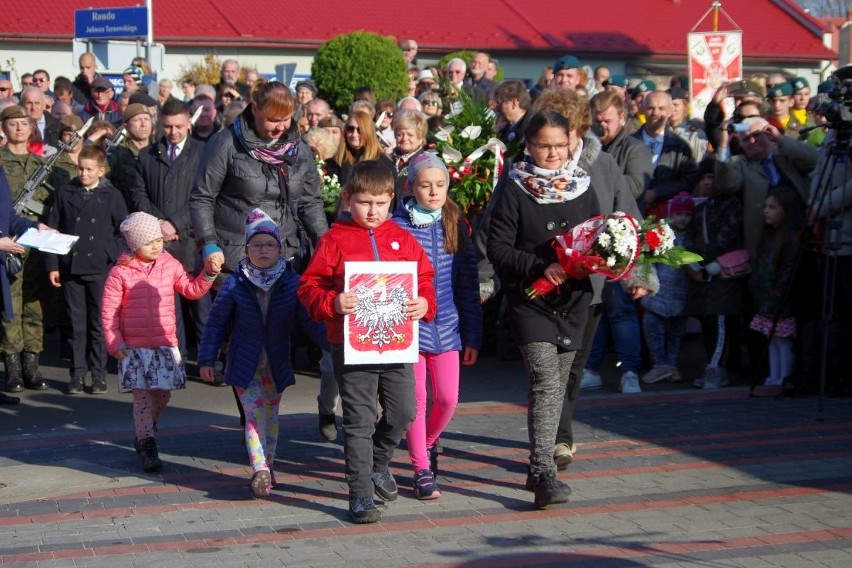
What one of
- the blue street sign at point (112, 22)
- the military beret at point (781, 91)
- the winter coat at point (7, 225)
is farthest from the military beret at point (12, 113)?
the blue street sign at point (112, 22)

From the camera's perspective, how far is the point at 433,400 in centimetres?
725

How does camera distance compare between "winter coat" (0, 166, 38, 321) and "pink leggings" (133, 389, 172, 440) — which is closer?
"pink leggings" (133, 389, 172, 440)

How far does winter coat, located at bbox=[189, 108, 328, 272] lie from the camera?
7.86 metres

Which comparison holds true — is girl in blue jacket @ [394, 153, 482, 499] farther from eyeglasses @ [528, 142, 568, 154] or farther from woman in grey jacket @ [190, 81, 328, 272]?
woman in grey jacket @ [190, 81, 328, 272]

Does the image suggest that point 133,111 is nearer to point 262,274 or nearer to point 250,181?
point 250,181

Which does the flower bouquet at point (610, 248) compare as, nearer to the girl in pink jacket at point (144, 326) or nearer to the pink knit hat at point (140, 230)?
the girl in pink jacket at point (144, 326)

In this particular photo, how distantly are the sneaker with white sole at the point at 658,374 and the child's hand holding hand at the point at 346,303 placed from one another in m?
4.71

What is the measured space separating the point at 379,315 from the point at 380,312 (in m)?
0.02

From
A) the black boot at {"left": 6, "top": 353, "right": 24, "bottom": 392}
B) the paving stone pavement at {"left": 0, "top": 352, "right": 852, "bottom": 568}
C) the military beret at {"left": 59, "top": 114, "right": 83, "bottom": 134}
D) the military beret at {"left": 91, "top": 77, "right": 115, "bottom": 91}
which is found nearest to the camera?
the paving stone pavement at {"left": 0, "top": 352, "right": 852, "bottom": 568}

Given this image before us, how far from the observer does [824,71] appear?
36.5 m

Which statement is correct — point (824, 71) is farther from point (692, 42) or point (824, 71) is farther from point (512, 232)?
point (512, 232)

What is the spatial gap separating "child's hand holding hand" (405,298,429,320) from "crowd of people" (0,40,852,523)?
0.04ft

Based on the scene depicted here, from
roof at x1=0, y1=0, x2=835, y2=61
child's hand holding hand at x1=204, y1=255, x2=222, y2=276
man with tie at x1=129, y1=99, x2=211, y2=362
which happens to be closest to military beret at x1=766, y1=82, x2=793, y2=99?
man with tie at x1=129, y1=99, x2=211, y2=362

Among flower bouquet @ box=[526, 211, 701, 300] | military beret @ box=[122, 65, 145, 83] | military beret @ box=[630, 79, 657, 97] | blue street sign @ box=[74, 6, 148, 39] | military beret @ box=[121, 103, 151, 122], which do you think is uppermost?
blue street sign @ box=[74, 6, 148, 39]
